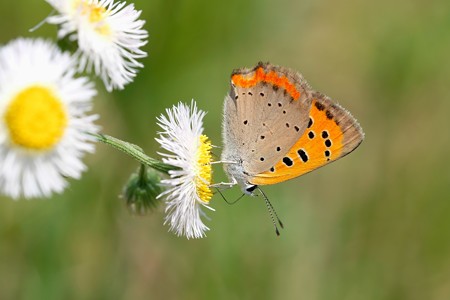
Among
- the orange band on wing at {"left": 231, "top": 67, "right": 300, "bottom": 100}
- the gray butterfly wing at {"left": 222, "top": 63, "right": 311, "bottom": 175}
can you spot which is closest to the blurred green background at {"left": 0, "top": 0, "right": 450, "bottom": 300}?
the gray butterfly wing at {"left": 222, "top": 63, "right": 311, "bottom": 175}

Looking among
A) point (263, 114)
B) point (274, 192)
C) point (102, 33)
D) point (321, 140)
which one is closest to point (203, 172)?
point (263, 114)

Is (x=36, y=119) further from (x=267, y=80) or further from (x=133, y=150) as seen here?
(x=267, y=80)

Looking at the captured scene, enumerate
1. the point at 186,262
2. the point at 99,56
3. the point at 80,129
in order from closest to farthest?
the point at 80,129 < the point at 99,56 < the point at 186,262

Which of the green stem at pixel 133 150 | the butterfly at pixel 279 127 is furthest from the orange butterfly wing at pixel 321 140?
the green stem at pixel 133 150

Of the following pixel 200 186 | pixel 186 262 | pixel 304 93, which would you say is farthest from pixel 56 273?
pixel 304 93

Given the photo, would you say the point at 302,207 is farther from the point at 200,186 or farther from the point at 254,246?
the point at 200,186

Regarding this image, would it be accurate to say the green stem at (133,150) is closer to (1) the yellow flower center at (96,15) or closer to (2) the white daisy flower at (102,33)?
(2) the white daisy flower at (102,33)
